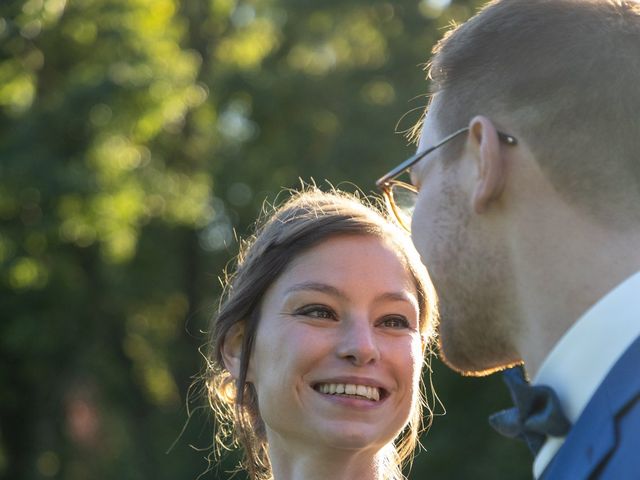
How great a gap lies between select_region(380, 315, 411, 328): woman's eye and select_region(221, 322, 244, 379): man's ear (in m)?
0.51

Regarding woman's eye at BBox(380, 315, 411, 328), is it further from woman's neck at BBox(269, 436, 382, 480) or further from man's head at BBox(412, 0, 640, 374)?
man's head at BBox(412, 0, 640, 374)

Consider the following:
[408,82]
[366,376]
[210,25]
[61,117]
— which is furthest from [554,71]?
[210,25]

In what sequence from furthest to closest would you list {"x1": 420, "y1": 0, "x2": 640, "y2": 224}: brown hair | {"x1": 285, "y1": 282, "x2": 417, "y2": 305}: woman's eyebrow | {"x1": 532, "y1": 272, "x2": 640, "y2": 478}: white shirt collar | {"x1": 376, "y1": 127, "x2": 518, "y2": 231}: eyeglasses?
{"x1": 285, "y1": 282, "x2": 417, "y2": 305}: woman's eyebrow, {"x1": 376, "y1": 127, "x2": 518, "y2": 231}: eyeglasses, {"x1": 420, "y1": 0, "x2": 640, "y2": 224}: brown hair, {"x1": 532, "y1": 272, "x2": 640, "y2": 478}: white shirt collar

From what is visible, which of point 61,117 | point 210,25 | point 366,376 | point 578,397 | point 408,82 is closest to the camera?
point 578,397

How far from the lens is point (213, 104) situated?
21125mm

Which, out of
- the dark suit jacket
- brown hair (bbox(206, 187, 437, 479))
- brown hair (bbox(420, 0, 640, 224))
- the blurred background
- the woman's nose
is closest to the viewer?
the dark suit jacket

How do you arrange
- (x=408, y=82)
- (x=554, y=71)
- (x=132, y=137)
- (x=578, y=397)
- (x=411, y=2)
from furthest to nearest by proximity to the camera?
(x=411, y=2), (x=408, y=82), (x=132, y=137), (x=554, y=71), (x=578, y=397)

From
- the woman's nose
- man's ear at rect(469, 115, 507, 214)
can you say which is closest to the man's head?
man's ear at rect(469, 115, 507, 214)

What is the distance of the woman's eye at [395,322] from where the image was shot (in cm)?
371

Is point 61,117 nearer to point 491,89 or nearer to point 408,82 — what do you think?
point 408,82

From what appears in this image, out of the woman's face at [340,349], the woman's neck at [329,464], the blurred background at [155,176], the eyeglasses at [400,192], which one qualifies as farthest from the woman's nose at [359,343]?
the blurred background at [155,176]

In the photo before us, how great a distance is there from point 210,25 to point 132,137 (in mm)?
7247

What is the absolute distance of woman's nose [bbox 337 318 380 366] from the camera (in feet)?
11.7

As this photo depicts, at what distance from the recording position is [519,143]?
2.40 m
